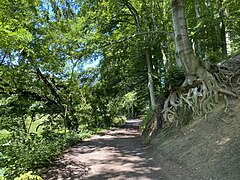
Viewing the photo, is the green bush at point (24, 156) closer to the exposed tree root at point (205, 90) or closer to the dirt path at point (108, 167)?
the dirt path at point (108, 167)

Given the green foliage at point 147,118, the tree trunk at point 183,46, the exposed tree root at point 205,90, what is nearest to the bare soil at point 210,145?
the exposed tree root at point 205,90

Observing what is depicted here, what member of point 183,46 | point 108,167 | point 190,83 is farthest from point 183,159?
point 183,46

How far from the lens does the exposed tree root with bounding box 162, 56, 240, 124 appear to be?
6102 millimetres

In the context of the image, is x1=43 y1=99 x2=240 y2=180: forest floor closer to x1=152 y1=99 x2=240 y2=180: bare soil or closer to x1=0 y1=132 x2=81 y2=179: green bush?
x1=152 y1=99 x2=240 y2=180: bare soil

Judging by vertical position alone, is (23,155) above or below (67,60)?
below

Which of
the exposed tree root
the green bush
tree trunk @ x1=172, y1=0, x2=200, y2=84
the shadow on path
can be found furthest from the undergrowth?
tree trunk @ x1=172, y1=0, x2=200, y2=84

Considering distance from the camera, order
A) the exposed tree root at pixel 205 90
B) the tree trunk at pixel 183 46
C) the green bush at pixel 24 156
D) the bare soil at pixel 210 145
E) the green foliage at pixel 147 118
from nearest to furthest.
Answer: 1. the bare soil at pixel 210 145
2. the green bush at pixel 24 156
3. the exposed tree root at pixel 205 90
4. the tree trunk at pixel 183 46
5. the green foliage at pixel 147 118

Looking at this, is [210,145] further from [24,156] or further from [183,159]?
[24,156]

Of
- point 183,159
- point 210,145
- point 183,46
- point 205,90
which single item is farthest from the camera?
point 183,46

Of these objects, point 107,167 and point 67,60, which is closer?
point 107,167

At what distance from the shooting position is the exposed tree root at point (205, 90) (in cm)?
610

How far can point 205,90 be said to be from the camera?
629 cm

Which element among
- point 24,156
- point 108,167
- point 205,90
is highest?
point 205,90

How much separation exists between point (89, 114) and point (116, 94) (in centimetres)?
318
